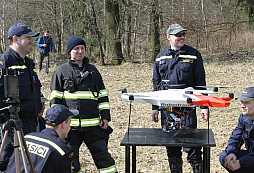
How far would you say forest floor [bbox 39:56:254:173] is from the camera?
597cm

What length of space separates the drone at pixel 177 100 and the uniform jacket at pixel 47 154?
52.0 inches

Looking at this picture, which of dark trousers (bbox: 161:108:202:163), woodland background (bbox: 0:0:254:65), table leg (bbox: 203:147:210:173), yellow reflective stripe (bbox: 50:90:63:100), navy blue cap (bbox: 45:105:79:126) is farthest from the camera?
woodland background (bbox: 0:0:254:65)

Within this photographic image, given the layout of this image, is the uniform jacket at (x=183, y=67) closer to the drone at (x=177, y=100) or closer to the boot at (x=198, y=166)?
the drone at (x=177, y=100)

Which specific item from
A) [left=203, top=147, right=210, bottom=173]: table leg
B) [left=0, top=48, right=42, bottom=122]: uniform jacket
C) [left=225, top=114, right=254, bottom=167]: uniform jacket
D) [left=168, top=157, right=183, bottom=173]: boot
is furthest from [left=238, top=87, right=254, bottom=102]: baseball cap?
[left=0, top=48, right=42, bottom=122]: uniform jacket

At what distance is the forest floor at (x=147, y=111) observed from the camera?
597 cm

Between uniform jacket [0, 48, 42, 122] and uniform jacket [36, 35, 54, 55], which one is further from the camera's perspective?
uniform jacket [36, 35, 54, 55]

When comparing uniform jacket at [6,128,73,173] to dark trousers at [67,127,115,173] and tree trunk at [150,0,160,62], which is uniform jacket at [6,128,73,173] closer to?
dark trousers at [67,127,115,173]

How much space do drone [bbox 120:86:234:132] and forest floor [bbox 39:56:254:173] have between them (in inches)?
14.3

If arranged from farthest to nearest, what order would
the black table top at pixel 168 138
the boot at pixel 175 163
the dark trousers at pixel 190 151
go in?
1. the boot at pixel 175 163
2. the dark trousers at pixel 190 151
3. the black table top at pixel 168 138

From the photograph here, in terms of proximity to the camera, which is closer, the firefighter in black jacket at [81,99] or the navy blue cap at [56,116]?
the navy blue cap at [56,116]

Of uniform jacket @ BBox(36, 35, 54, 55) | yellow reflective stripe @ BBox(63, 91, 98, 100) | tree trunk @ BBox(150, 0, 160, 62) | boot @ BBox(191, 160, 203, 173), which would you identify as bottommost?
boot @ BBox(191, 160, 203, 173)

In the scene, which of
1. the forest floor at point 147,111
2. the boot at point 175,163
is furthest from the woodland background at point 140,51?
the boot at point 175,163

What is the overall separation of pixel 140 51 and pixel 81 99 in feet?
50.9

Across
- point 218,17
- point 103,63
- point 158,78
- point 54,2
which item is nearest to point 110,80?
point 103,63
